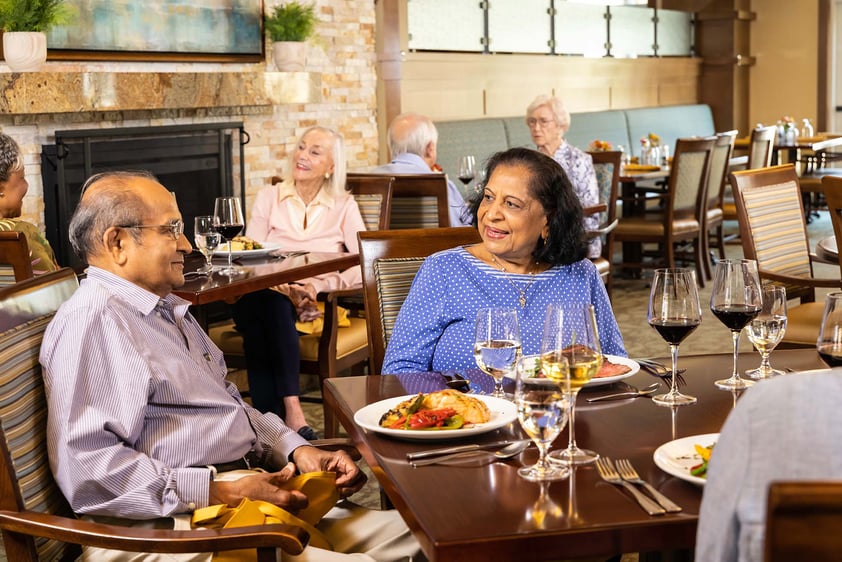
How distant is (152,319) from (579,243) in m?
1.05

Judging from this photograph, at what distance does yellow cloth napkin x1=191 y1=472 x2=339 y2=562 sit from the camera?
1.87 metres

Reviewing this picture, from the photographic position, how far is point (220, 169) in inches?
231

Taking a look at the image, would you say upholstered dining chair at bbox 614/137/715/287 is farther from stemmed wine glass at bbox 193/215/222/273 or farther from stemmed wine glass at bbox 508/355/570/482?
stemmed wine glass at bbox 508/355/570/482

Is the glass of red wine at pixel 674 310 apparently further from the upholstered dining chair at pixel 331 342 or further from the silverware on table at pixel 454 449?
the upholstered dining chair at pixel 331 342

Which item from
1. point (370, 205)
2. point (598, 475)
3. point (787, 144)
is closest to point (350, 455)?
point (598, 475)

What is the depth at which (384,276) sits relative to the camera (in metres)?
2.80

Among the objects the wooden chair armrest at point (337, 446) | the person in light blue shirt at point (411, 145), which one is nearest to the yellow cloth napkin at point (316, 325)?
the person in light blue shirt at point (411, 145)

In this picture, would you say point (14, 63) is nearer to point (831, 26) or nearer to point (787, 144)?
point (787, 144)

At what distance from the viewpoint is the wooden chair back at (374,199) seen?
4.64 m

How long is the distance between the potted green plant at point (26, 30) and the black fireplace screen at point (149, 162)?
0.41 m

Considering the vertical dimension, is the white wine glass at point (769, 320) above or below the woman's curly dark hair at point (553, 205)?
below

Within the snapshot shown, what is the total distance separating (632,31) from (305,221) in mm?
6917

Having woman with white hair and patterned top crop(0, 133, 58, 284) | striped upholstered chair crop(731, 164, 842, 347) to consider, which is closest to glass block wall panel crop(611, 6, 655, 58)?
striped upholstered chair crop(731, 164, 842, 347)

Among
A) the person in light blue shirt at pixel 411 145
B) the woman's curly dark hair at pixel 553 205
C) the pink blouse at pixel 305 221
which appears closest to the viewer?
the woman's curly dark hair at pixel 553 205
